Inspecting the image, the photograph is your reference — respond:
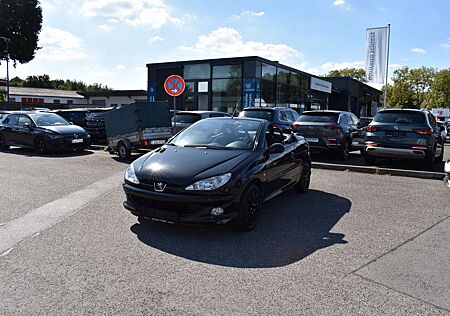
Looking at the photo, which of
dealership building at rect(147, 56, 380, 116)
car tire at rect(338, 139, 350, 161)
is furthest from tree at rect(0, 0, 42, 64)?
car tire at rect(338, 139, 350, 161)

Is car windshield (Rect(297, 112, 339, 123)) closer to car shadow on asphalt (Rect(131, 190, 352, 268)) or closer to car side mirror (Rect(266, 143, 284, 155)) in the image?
car shadow on asphalt (Rect(131, 190, 352, 268))

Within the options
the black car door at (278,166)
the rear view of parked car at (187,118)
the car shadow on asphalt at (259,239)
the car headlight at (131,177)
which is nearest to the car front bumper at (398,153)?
the black car door at (278,166)

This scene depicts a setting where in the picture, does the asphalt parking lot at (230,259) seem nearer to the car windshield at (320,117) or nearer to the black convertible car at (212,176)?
the black convertible car at (212,176)

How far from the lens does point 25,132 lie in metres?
14.6

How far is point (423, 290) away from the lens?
372 centimetres

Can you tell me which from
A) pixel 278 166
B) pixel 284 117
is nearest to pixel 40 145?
pixel 284 117

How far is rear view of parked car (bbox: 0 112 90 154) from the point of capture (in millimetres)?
13914

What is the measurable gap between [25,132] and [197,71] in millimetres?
14332

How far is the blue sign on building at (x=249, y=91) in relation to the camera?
24675mm

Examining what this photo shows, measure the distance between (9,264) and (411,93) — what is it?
311 ft

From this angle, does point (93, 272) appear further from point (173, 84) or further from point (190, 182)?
point (173, 84)

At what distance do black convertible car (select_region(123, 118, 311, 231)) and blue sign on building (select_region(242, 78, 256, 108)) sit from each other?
18.4m

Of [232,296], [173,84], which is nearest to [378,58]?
[173,84]

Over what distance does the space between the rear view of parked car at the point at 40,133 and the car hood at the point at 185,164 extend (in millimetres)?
9202
